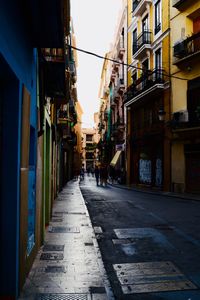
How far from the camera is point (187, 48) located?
2330 centimetres

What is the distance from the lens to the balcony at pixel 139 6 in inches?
1180

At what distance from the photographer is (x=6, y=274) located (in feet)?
14.1

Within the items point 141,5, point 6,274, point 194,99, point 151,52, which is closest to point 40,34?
point 6,274

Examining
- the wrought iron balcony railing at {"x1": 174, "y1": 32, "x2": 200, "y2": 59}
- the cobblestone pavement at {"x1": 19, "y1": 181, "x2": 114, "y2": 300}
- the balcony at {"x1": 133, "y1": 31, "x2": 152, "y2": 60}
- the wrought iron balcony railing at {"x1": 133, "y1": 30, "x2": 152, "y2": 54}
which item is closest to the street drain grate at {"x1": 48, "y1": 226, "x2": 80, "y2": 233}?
the cobblestone pavement at {"x1": 19, "y1": 181, "x2": 114, "y2": 300}

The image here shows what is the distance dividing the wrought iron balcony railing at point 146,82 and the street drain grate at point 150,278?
64.1 ft

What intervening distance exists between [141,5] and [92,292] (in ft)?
96.0

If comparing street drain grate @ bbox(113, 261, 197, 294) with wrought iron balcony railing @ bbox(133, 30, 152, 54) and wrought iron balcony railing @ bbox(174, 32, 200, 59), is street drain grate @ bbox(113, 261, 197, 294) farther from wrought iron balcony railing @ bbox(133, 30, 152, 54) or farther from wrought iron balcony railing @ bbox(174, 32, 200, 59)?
wrought iron balcony railing @ bbox(133, 30, 152, 54)

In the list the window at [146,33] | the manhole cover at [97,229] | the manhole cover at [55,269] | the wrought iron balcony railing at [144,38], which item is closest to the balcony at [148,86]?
the wrought iron balcony railing at [144,38]

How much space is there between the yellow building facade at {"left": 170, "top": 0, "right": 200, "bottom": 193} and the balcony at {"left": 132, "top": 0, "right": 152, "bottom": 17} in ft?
17.2

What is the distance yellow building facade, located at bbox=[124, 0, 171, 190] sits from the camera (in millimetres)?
26531

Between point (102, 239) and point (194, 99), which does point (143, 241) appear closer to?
point (102, 239)

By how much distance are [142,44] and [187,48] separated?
7.16 meters

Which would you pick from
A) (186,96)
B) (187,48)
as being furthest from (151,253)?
(187,48)

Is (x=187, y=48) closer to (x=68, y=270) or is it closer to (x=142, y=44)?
(x=142, y=44)
